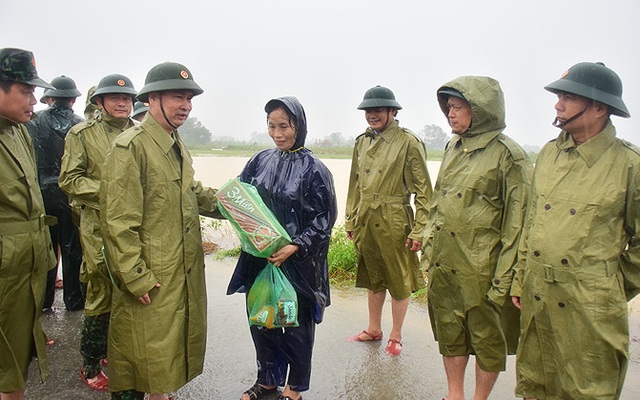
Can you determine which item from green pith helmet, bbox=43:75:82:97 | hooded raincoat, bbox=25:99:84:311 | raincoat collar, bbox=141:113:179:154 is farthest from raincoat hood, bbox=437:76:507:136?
green pith helmet, bbox=43:75:82:97

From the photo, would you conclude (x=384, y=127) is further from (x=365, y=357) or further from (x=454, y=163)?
(x=365, y=357)

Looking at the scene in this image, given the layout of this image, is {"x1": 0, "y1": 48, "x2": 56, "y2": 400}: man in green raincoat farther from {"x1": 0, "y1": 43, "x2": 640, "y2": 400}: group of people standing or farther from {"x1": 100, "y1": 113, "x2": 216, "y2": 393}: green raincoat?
{"x1": 100, "y1": 113, "x2": 216, "y2": 393}: green raincoat

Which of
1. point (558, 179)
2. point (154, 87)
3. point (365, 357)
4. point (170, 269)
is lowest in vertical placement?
point (365, 357)

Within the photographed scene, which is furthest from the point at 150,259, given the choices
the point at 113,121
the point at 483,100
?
the point at 483,100

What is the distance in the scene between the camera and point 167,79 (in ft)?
8.41

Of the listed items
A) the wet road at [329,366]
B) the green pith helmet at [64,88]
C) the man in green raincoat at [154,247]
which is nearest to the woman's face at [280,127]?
the man in green raincoat at [154,247]

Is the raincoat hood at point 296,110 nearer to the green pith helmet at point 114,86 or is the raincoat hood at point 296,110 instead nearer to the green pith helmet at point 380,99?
the green pith helmet at point 380,99

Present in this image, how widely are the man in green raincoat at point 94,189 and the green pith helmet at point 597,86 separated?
295 cm

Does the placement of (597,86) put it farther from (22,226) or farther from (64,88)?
(64,88)

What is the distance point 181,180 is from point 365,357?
2.30 m

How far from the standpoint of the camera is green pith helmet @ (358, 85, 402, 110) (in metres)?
3.97

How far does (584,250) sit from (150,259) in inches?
91.5

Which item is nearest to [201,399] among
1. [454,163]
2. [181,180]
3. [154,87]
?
[181,180]

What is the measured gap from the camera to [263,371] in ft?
10.7
